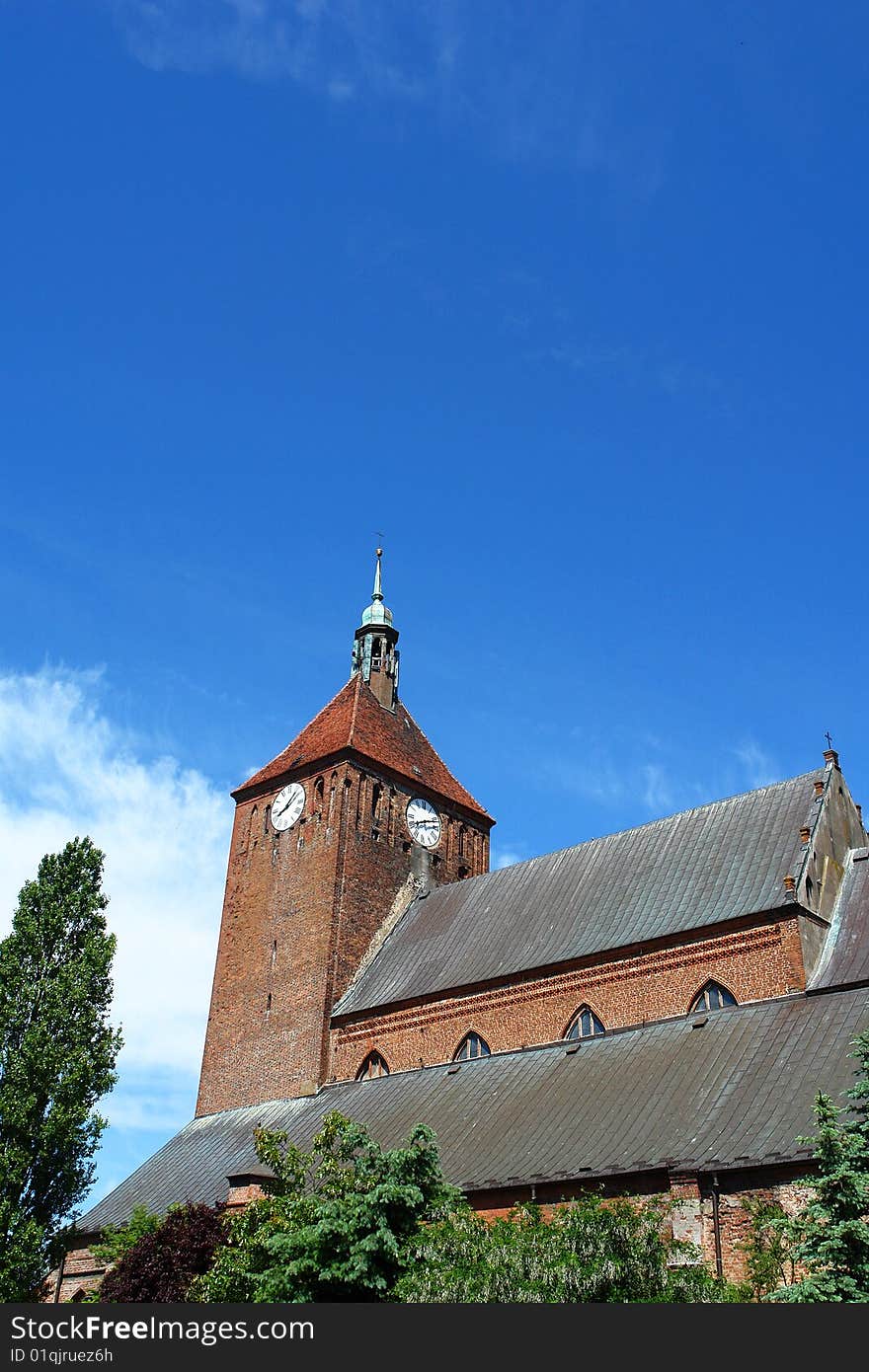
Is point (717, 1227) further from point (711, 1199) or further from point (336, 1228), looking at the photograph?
point (336, 1228)

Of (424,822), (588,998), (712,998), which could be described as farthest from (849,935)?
(424,822)

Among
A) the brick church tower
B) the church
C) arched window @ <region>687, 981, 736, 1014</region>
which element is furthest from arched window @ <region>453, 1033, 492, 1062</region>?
arched window @ <region>687, 981, 736, 1014</region>

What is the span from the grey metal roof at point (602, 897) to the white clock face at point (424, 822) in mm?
2969

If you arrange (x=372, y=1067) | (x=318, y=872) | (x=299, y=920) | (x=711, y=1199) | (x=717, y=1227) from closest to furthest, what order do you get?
(x=717, y=1227), (x=711, y=1199), (x=372, y=1067), (x=299, y=920), (x=318, y=872)

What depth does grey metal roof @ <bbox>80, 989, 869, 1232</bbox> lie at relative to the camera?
19.5 meters

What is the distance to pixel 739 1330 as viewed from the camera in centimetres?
843

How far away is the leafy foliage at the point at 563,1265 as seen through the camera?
45.0 ft

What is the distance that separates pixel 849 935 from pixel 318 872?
600 inches

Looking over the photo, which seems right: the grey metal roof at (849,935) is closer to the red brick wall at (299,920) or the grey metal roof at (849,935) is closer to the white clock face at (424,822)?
the red brick wall at (299,920)

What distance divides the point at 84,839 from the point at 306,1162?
11.0 m

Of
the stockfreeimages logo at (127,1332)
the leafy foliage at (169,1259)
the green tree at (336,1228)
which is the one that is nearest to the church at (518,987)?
the leafy foliage at (169,1259)

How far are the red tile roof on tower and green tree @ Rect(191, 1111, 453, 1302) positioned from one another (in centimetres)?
1738

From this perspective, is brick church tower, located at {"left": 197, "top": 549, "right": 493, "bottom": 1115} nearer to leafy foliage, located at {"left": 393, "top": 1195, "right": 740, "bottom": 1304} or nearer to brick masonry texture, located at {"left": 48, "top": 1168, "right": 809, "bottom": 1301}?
brick masonry texture, located at {"left": 48, "top": 1168, "right": 809, "bottom": 1301}

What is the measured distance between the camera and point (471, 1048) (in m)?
28.4
